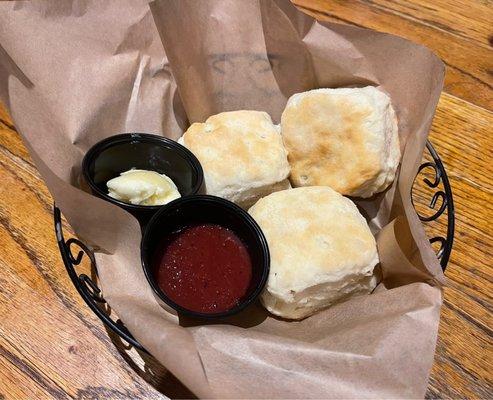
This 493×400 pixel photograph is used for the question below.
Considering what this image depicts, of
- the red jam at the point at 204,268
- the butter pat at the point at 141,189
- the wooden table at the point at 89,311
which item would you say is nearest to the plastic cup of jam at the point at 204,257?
the red jam at the point at 204,268

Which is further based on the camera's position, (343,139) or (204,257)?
(343,139)

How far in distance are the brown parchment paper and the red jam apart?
0.07m

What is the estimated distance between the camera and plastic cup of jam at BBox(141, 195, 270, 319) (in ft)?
4.84

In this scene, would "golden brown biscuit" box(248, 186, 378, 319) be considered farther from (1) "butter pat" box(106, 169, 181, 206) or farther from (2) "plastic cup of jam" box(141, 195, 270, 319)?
(1) "butter pat" box(106, 169, 181, 206)

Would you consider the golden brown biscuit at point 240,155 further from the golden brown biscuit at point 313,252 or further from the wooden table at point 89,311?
the wooden table at point 89,311

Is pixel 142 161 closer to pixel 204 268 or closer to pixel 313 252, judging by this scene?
pixel 204 268

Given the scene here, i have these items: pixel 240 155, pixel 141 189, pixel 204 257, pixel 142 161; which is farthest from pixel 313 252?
pixel 142 161

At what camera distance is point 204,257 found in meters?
1.56

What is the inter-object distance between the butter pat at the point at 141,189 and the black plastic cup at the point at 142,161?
0.04 meters

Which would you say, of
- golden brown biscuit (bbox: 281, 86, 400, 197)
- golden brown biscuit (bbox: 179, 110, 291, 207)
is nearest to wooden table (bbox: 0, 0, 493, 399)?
golden brown biscuit (bbox: 281, 86, 400, 197)

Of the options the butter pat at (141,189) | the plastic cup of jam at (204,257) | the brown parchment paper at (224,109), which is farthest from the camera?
the butter pat at (141,189)

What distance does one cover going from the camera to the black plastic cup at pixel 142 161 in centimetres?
166

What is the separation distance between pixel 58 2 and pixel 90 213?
0.74 metres

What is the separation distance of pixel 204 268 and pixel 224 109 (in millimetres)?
729
